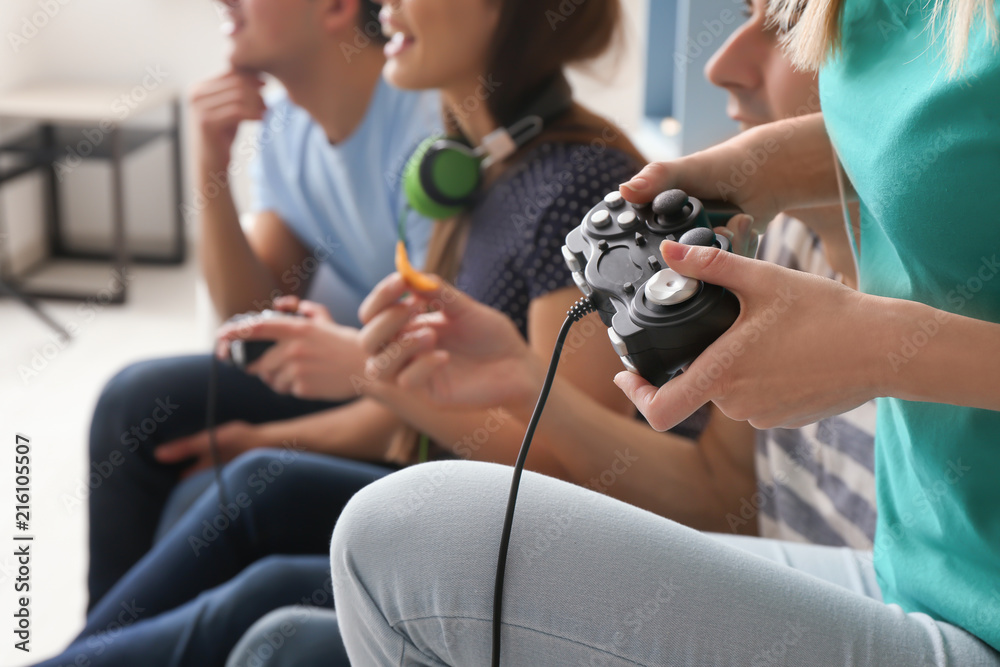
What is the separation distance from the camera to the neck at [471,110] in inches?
43.8

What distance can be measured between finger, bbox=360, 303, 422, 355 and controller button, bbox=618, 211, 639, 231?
409 mm

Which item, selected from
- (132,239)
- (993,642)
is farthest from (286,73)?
(132,239)

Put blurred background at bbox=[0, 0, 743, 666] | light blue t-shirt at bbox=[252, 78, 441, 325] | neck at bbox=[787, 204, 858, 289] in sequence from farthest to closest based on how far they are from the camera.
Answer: blurred background at bbox=[0, 0, 743, 666], light blue t-shirt at bbox=[252, 78, 441, 325], neck at bbox=[787, 204, 858, 289]

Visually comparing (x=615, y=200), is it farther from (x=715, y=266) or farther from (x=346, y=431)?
(x=346, y=431)

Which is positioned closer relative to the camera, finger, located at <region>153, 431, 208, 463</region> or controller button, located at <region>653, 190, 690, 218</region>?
controller button, located at <region>653, 190, 690, 218</region>

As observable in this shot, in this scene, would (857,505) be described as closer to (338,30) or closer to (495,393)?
(495,393)

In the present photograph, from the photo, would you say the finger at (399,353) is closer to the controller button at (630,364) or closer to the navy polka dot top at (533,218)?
the navy polka dot top at (533,218)

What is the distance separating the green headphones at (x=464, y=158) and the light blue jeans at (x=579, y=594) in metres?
0.60

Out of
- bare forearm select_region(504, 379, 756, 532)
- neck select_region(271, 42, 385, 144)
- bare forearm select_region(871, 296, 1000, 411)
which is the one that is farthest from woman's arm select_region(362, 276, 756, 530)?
neck select_region(271, 42, 385, 144)

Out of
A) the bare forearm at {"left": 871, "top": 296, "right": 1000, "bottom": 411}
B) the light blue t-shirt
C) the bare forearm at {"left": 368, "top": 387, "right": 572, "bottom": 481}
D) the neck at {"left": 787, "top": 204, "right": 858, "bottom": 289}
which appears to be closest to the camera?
the bare forearm at {"left": 871, "top": 296, "right": 1000, "bottom": 411}

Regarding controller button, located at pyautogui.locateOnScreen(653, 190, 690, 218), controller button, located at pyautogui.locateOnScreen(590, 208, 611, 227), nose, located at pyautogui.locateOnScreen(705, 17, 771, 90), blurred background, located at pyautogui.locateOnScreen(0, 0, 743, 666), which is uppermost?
nose, located at pyautogui.locateOnScreen(705, 17, 771, 90)

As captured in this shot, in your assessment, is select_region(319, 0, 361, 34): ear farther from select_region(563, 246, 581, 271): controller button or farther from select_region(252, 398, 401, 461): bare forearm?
select_region(563, 246, 581, 271): controller button

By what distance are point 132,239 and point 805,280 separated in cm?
281

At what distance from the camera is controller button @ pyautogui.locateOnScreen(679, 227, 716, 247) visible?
50 centimetres
